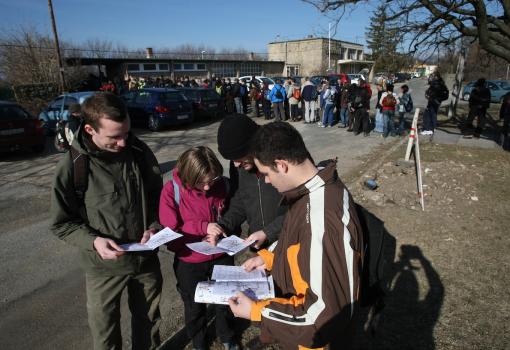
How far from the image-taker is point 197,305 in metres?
2.57

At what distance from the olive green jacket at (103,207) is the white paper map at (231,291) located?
0.67 m

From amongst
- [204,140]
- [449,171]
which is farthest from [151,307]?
[204,140]

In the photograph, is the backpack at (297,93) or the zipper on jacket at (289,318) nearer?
the zipper on jacket at (289,318)

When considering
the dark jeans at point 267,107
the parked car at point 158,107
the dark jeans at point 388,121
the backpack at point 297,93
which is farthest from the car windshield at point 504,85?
the parked car at point 158,107

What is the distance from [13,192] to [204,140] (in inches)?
247

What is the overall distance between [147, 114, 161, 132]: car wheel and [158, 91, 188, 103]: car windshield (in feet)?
2.56

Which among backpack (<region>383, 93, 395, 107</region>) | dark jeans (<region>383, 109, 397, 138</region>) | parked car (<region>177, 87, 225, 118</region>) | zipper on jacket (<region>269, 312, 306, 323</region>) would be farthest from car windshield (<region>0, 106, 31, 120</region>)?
dark jeans (<region>383, 109, 397, 138</region>)

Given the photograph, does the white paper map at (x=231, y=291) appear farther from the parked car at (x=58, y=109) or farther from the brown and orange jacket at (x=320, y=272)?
the parked car at (x=58, y=109)

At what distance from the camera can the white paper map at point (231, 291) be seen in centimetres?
172

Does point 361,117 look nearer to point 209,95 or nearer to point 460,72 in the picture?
point 460,72

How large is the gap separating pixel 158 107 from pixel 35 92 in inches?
442

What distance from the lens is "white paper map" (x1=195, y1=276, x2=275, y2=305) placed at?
1722 millimetres

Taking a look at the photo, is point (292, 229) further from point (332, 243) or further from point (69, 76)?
point (69, 76)

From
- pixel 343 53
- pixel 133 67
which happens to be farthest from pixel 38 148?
pixel 343 53
